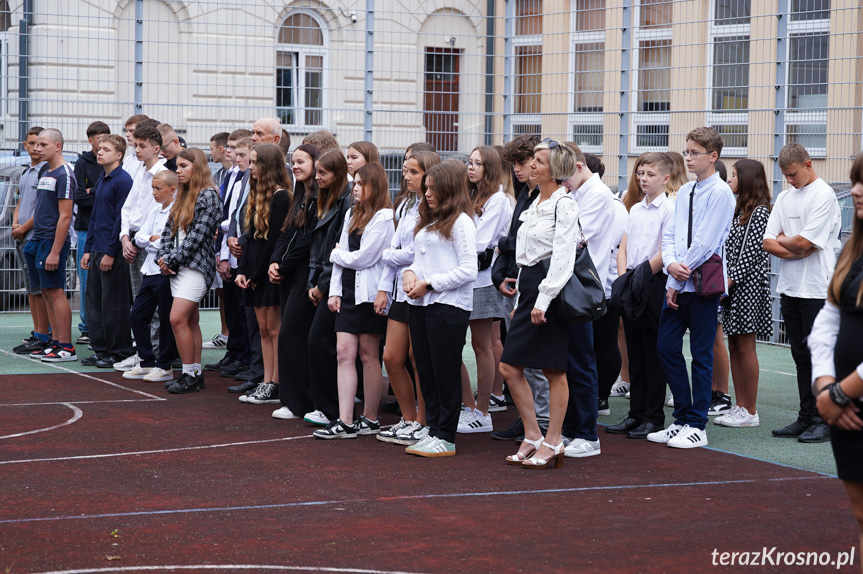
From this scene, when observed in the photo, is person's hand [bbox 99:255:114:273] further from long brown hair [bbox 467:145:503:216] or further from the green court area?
long brown hair [bbox 467:145:503:216]

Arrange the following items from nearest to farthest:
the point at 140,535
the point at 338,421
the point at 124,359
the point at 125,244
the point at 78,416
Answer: the point at 140,535
the point at 338,421
the point at 78,416
the point at 125,244
the point at 124,359

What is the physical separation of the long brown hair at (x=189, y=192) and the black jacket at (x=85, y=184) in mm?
2464

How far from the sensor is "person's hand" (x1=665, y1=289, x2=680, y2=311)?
7.26 m

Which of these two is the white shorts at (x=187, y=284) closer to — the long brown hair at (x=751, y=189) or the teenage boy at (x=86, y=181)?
the teenage boy at (x=86, y=181)

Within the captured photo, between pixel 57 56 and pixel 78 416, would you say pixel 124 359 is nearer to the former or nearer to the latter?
pixel 78 416

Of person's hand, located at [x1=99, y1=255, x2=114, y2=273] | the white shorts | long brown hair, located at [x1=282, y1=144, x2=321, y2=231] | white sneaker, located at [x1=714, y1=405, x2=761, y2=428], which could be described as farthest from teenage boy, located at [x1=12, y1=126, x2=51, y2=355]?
white sneaker, located at [x1=714, y1=405, x2=761, y2=428]

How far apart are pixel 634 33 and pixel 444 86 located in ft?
8.13

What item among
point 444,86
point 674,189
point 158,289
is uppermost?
point 444,86

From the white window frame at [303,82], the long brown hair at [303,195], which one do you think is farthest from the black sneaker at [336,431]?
the white window frame at [303,82]

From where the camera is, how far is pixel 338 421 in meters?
7.43

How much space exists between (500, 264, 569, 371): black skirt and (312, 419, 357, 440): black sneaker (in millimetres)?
1408

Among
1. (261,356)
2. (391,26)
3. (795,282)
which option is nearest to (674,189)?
(795,282)

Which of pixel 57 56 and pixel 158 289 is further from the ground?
pixel 57 56

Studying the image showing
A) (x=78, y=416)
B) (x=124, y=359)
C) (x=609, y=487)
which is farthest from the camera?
(x=124, y=359)
